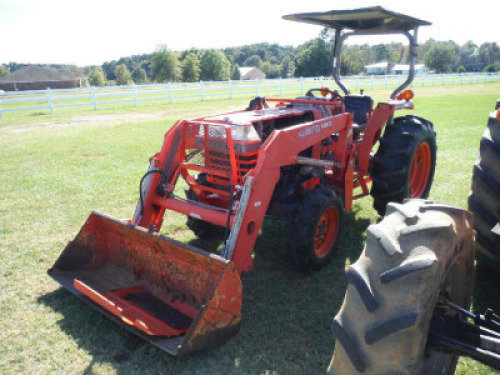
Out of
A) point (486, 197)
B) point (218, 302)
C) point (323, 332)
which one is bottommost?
point (323, 332)

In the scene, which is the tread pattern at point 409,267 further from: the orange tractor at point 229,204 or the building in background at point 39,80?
Result: the building in background at point 39,80

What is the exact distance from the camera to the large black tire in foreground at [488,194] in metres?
3.04

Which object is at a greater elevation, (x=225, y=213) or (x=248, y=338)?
(x=225, y=213)

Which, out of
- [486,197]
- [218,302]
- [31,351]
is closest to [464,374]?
[486,197]

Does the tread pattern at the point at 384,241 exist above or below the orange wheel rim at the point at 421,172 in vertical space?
above

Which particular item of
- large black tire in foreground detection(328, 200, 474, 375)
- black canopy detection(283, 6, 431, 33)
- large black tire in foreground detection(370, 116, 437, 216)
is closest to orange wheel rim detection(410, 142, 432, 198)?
large black tire in foreground detection(370, 116, 437, 216)

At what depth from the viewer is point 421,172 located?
611 centimetres

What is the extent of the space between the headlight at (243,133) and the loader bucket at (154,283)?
3.94ft

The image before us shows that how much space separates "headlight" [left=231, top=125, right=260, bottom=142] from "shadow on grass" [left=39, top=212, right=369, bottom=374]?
4.30 feet

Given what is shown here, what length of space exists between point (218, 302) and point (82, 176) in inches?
219

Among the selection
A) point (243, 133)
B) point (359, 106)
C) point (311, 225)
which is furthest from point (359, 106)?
point (311, 225)

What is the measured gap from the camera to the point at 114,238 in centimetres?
407

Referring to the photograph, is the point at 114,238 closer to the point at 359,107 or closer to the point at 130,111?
the point at 359,107

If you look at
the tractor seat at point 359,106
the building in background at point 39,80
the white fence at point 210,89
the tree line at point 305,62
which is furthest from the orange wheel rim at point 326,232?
the building in background at point 39,80
